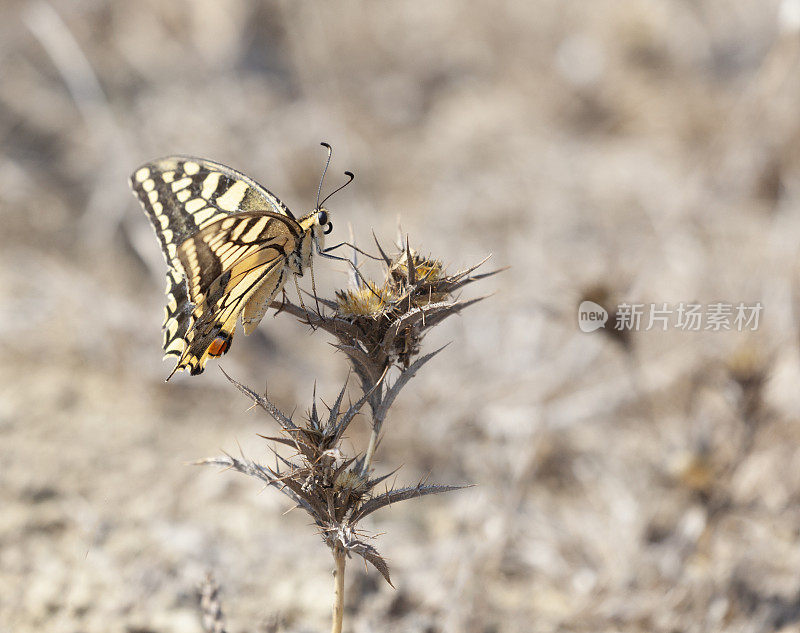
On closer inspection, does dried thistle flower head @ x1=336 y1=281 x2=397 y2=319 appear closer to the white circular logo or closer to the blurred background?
the blurred background

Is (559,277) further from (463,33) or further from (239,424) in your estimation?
(463,33)

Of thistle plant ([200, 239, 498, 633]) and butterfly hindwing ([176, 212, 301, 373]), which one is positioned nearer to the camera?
thistle plant ([200, 239, 498, 633])

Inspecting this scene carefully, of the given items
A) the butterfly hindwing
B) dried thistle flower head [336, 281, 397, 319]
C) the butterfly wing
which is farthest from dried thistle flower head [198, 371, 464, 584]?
the butterfly wing

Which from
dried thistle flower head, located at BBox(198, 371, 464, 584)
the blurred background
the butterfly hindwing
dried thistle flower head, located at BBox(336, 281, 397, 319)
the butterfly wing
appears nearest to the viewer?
dried thistle flower head, located at BBox(198, 371, 464, 584)

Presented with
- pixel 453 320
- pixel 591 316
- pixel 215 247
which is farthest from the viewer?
pixel 453 320

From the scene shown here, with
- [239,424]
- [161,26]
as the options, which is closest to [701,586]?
[239,424]

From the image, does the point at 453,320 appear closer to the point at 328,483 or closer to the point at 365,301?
the point at 365,301

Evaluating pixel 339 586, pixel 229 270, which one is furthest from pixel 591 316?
pixel 339 586
